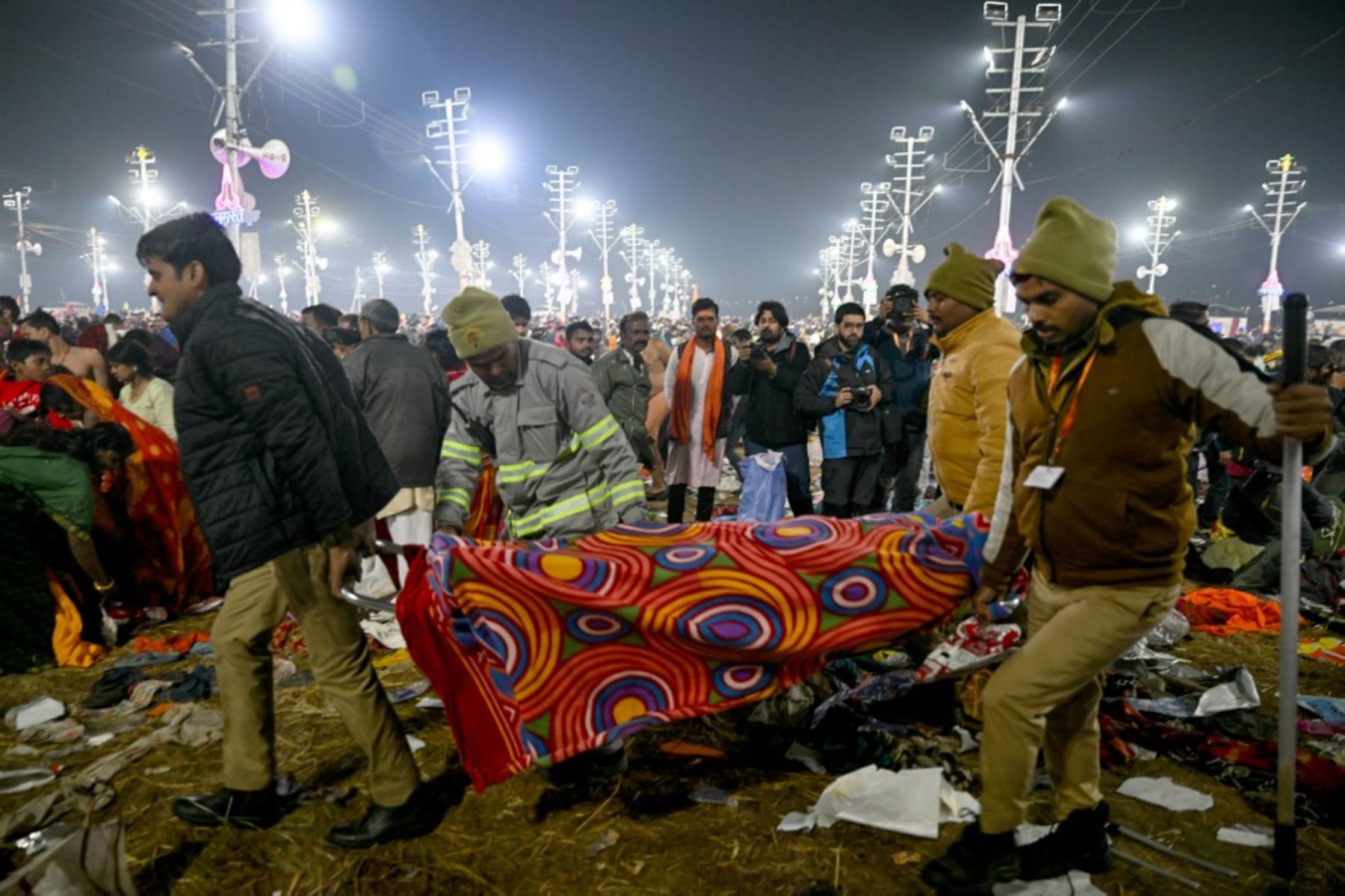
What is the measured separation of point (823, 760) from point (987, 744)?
1179mm

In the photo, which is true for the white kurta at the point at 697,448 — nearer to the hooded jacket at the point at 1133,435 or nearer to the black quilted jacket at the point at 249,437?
the black quilted jacket at the point at 249,437

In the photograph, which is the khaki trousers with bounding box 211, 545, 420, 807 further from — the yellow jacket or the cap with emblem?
the yellow jacket

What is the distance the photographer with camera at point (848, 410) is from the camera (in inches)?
250

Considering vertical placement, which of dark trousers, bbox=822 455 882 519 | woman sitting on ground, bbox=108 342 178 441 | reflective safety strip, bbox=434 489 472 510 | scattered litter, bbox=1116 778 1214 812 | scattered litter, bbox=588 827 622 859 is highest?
woman sitting on ground, bbox=108 342 178 441

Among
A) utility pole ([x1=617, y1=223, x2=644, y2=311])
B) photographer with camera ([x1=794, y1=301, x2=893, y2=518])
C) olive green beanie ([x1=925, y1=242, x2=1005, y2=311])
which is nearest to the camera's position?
olive green beanie ([x1=925, y1=242, x2=1005, y2=311])

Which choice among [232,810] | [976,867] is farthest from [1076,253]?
[232,810]

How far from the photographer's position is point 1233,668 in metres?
4.16

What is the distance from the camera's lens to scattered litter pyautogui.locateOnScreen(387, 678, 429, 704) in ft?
14.8

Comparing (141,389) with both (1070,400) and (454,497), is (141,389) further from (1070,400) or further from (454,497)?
(1070,400)

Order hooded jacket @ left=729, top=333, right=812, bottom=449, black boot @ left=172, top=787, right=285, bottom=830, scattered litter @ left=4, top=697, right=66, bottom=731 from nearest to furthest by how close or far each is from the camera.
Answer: black boot @ left=172, top=787, right=285, bottom=830 → scattered litter @ left=4, top=697, right=66, bottom=731 → hooded jacket @ left=729, top=333, right=812, bottom=449

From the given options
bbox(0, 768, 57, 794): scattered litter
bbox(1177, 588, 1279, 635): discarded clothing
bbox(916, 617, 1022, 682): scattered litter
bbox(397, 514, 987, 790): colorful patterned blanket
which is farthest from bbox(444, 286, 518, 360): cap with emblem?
bbox(1177, 588, 1279, 635): discarded clothing

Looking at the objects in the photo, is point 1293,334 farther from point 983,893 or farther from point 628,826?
point 628,826

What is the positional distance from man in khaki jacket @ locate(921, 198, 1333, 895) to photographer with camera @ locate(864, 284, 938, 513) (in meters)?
4.40

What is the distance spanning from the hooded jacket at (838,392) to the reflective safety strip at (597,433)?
10.4 ft
